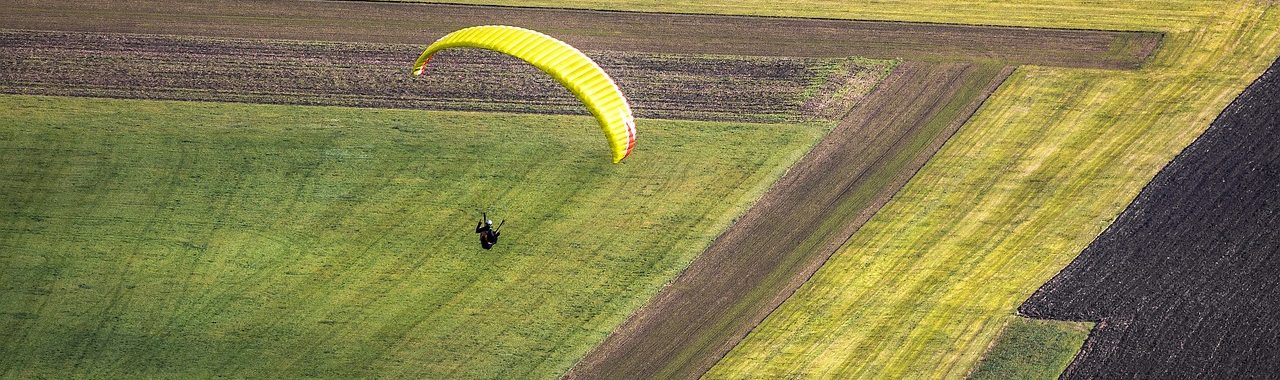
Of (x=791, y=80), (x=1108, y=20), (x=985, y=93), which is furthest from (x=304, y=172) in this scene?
(x=1108, y=20)

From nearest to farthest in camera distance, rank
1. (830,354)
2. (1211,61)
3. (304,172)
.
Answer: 1. (830,354)
2. (304,172)
3. (1211,61)

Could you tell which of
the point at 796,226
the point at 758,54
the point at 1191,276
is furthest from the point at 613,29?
the point at 1191,276

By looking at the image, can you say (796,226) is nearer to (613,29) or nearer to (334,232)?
(613,29)

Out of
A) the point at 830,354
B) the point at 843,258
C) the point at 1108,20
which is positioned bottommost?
the point at 830,354

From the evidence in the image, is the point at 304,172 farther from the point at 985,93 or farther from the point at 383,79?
the point at 985,93

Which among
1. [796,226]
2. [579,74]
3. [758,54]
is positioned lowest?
[796,226]

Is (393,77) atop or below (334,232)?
atop
